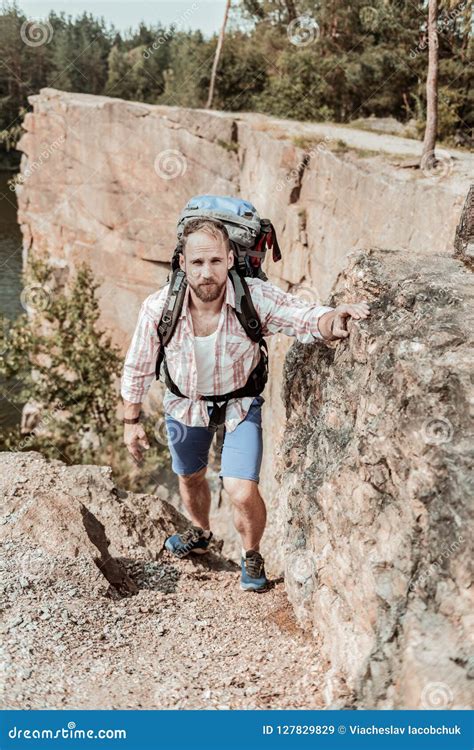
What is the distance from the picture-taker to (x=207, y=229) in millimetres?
4234

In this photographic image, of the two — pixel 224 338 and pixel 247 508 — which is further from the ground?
pixel 224 338

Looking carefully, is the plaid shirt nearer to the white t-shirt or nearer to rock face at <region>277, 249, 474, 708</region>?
the white t-shirt

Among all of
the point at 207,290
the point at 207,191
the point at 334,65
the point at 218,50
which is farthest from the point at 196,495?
the point at 334,65

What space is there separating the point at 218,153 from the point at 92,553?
15258 millimetres

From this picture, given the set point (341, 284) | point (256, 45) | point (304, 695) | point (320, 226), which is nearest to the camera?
point (304, 695)

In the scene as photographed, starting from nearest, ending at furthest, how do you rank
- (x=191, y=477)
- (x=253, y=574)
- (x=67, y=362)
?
(x=253, y=574) → (x=191, y=477) → (x=67, y=362)

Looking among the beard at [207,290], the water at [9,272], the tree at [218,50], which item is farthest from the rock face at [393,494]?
the tree at [218,50]

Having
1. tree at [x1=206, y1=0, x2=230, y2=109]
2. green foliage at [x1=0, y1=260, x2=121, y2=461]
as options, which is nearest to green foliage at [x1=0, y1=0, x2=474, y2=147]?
tree at [x1=206, y1=0, x2=230, y2=109]

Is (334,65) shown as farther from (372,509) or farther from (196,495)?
(372,509)

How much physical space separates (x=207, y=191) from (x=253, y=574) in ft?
50.6

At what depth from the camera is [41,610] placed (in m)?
4.14

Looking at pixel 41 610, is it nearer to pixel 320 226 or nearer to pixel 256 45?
pixel 320 226

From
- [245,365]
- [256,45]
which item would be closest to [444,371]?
[245,365]

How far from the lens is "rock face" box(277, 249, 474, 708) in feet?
9.23
